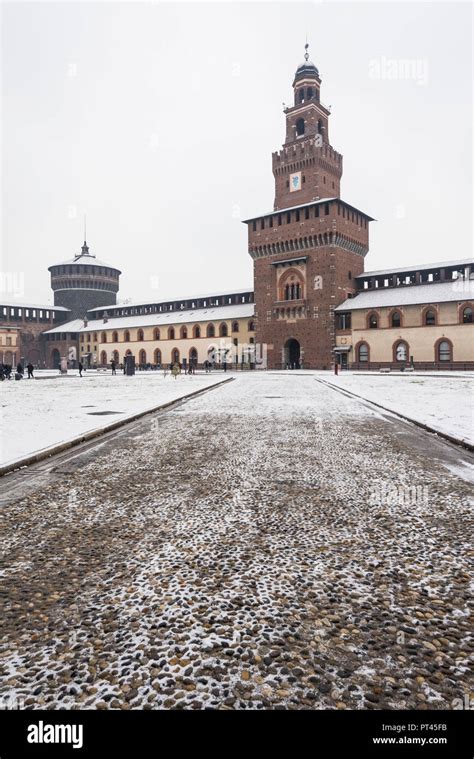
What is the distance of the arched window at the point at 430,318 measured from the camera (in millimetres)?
44250

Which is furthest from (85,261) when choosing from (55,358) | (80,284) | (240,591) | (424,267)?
(240,591)

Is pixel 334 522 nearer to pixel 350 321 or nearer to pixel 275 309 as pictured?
pixel 350 321

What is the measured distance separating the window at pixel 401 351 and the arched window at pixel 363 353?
316 centimetres

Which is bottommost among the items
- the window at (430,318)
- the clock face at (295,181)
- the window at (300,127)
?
the window at (430,318)

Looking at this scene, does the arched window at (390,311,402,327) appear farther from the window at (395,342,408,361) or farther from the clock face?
the clock face

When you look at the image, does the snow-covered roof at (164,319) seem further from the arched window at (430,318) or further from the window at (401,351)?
the arched window at (430,318)

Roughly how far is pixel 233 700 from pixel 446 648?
0.96 meters

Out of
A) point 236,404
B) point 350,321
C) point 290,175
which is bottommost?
point 236,404

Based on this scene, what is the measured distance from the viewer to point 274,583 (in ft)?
8.42

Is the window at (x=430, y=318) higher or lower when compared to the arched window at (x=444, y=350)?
higher

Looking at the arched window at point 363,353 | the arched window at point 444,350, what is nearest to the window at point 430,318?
the arched window at point 444,350

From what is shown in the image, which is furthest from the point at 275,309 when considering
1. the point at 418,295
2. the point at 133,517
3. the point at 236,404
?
the point at 133,517

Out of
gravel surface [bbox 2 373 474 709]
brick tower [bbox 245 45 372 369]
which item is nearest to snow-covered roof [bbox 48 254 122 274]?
brick tower [bbox 245 45 372 369]

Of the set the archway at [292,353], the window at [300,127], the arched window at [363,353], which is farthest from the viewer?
the window at [300,127]
